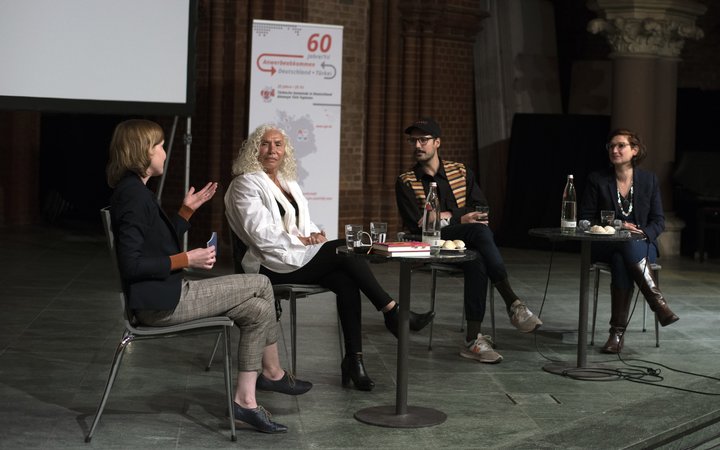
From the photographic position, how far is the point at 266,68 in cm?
912

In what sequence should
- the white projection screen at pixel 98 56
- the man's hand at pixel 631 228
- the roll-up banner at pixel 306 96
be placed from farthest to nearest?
the roll-up banner at pixel 306 96
the white projection screen at pixel 98 56
the man's hand at pixel 631 228

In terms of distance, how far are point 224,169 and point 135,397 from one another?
618cm

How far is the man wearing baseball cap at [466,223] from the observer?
594cm

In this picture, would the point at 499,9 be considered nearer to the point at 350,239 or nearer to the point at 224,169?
the point at 224,169

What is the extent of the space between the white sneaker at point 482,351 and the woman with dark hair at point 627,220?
733 millimetres

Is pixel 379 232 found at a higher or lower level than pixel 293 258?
higher

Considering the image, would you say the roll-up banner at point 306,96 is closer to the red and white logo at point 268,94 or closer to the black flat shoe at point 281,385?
the red and white logo at point 268,94

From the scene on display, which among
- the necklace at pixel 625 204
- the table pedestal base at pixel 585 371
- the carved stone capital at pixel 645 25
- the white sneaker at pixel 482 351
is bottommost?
the table pedestal base at pixel 585 371

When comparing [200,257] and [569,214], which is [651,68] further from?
[200,257]

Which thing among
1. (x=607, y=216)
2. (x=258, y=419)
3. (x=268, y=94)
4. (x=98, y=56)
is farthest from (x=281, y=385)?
(x=98, y=56)

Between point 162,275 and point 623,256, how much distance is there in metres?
2.97

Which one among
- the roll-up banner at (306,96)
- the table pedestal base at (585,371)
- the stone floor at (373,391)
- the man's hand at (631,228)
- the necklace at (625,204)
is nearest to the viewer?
the stone floor at (373,391)

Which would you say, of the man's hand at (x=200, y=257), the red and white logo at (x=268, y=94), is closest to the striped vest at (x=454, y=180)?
the man's hand at (x=200, y=257)

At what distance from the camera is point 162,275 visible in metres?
4.22
